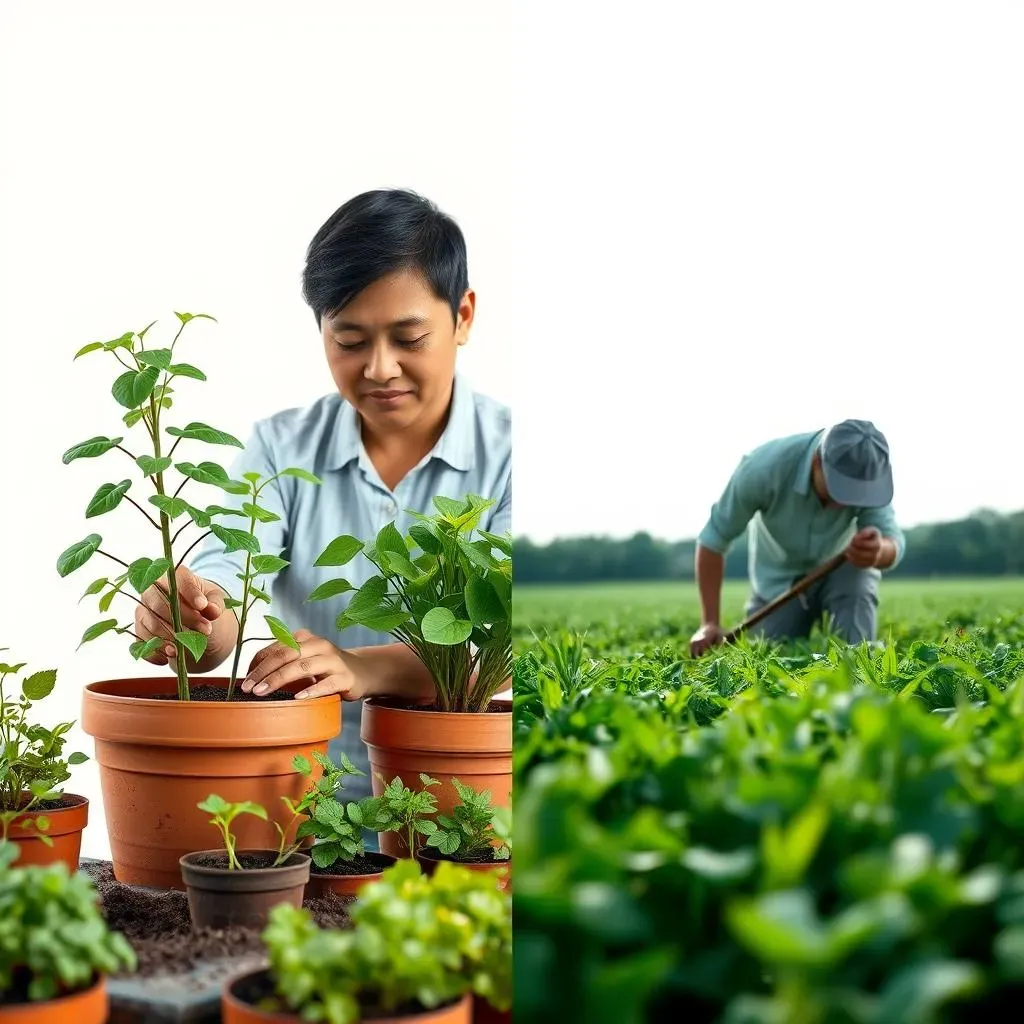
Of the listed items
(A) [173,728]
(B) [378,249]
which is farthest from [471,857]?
(B) [378,249]

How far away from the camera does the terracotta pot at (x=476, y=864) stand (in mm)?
1270

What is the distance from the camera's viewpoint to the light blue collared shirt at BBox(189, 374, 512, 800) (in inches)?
76.5

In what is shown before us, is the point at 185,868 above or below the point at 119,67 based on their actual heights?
below

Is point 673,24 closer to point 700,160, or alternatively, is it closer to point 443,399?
point 700,160

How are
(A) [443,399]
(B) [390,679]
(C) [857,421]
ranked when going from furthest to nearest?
(C) [857,421]
(A) [443,399]
(B) [390,679]

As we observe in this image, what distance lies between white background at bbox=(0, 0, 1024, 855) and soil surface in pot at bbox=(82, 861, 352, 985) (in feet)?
1.84

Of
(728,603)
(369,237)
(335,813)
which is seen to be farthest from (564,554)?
(728,603)

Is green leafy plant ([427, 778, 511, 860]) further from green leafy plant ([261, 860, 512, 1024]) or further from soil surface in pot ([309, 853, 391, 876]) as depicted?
green leafy plant ([261, 860, 512, 1024])

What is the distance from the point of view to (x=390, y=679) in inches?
62.6

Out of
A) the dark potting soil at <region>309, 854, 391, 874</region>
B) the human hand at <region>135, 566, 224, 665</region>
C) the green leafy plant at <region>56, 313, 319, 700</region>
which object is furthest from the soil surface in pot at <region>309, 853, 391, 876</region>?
the human hand at <region>135, 566, 224, 665</region>

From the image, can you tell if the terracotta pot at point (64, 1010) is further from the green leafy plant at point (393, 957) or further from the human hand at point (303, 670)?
the human hand at point (303, 670)

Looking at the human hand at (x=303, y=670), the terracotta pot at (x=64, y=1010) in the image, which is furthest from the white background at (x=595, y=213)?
the terracotta pot at (x=64, y=1010)

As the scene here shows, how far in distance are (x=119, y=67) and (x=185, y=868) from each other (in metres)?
1.51

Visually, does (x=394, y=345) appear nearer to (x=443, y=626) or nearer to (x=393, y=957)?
(x=443, y=626)
